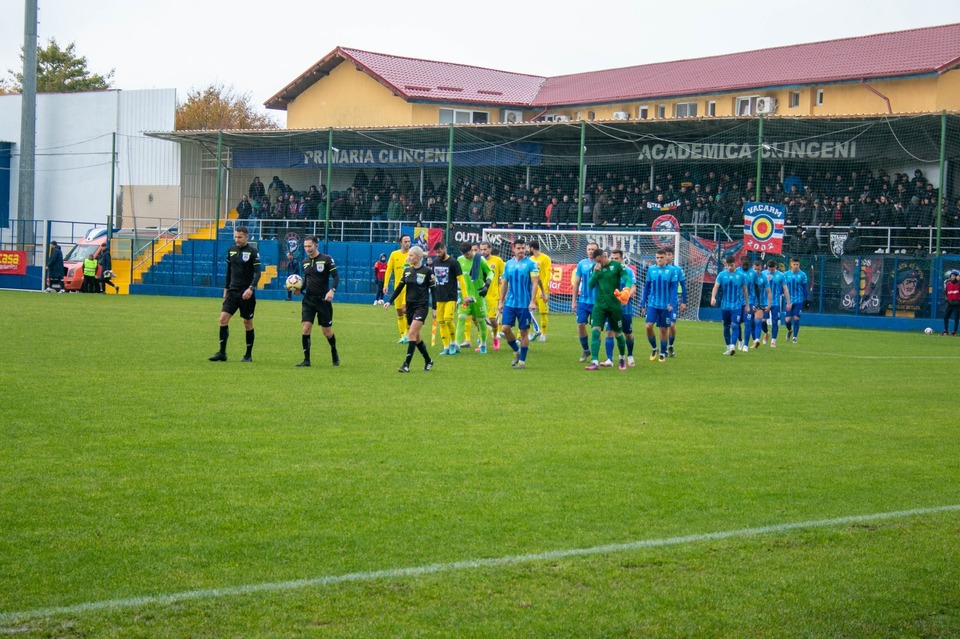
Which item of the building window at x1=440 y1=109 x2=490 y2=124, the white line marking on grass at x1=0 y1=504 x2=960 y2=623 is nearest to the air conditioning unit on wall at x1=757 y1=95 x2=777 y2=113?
the building window at x1=440 y1=109 x2=490 y2=124

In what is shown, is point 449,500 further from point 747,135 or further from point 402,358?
point 747,135

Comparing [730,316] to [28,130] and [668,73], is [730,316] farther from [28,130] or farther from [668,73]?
[28,130]

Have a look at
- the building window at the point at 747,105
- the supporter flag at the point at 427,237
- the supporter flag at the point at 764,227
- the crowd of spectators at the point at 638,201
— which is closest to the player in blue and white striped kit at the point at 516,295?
the supporter flag at the point at 764,227

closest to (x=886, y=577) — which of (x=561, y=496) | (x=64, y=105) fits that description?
(x=561, y=496)

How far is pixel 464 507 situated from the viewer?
23.3ft

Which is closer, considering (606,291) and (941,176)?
(606,291)

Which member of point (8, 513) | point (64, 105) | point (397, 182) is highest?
point (64, 105)

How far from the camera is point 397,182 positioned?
47688 mm

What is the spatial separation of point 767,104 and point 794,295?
20.7m

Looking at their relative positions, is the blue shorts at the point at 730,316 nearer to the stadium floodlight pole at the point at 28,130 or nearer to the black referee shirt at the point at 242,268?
the black referee shirt at the point at 242,268

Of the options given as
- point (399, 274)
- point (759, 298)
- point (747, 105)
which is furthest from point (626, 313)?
point (747, 105)

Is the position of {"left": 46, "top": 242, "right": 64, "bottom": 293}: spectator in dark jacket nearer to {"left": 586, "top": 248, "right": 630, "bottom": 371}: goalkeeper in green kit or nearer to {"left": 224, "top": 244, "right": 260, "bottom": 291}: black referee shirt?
{"left": 224, "top": 244, "right": 260, "bottom": 291}: black referee shirt

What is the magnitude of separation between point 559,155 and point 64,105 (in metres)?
28.6

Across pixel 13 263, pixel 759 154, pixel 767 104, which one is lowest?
pixel 13 263
